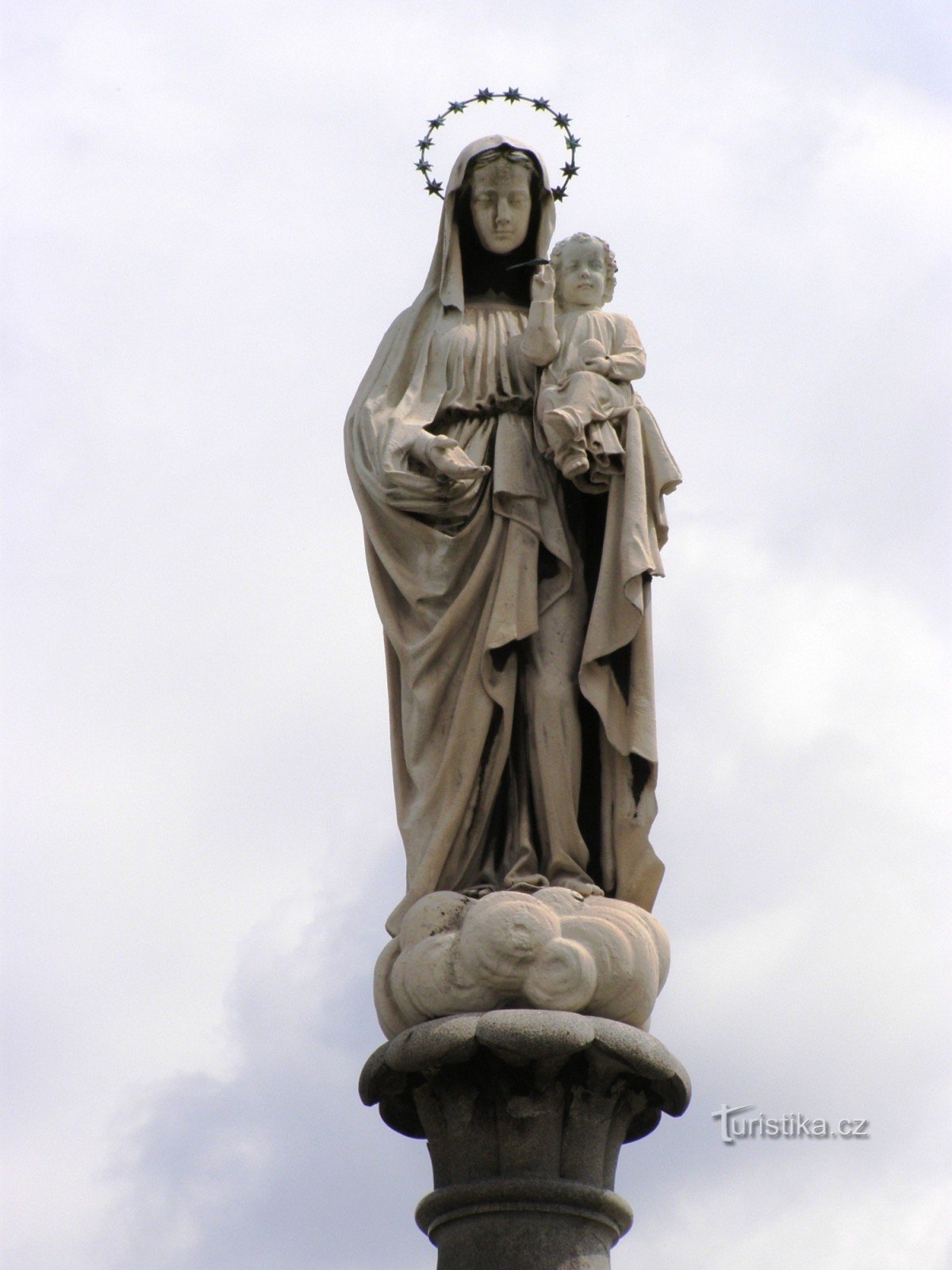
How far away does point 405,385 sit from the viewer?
11438 mm

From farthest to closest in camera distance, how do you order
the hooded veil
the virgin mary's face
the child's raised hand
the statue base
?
the virgin mary's face < the child's raised hand < the hooded veil < the statue base

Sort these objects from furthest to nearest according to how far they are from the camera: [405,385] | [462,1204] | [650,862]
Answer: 1. [405,385]
2. [650,862]
3. [462,1204]

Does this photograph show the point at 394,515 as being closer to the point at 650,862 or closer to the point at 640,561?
the point at 640,561

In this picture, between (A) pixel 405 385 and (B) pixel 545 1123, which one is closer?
(B) pixel 545 1123

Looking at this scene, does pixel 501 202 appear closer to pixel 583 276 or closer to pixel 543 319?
pixel 583 276

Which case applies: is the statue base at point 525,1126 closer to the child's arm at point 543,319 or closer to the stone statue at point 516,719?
the stone statue at point 516,719

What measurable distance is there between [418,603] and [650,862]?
1.65 meters

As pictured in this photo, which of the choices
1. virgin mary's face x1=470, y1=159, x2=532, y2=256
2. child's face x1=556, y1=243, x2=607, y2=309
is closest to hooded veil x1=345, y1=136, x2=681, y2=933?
child's face x1=556, y1=243, x2=607, y2=309

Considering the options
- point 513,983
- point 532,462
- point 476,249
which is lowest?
point 513,983

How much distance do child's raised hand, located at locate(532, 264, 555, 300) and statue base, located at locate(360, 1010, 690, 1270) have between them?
11.6ft

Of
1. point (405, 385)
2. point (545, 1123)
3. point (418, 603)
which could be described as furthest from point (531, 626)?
point (545, 1123)

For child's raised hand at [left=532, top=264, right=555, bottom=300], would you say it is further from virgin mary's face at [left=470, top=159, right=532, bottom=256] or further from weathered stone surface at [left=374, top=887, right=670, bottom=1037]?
weathered stone surface at [left=374, top=887, right=670, bottom=1037]

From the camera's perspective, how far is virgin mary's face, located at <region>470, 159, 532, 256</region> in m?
11.5

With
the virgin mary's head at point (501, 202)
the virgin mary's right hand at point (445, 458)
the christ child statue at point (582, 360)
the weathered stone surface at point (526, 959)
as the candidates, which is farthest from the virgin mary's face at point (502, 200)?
the weathered stone surface at point (526, 959)
